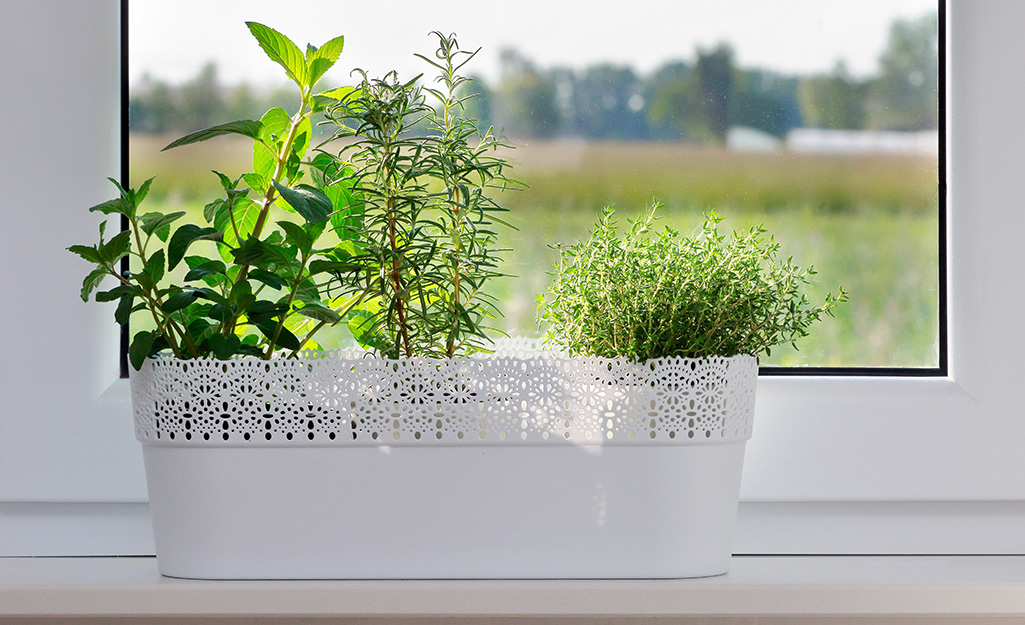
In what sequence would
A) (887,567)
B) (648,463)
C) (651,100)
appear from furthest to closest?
(651,100)
(887,567)
(648,463)

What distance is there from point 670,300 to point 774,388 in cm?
22

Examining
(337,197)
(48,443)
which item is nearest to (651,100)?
(337,197)

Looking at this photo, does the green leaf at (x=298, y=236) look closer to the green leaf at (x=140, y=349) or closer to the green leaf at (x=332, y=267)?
the green leaf at (x=332, y=267)

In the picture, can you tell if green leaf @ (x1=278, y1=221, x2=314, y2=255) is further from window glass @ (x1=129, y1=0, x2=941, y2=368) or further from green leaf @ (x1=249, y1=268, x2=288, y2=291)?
window glass @ (x1=129, y1=0, x2=941, y2=368)

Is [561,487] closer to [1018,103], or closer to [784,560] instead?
[784,560]

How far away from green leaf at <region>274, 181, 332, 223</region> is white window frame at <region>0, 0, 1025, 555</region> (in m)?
0.27

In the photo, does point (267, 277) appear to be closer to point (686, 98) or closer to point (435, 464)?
point (435, 464)

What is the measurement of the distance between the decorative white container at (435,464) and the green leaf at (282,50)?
0.21 metres

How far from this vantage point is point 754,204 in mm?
771

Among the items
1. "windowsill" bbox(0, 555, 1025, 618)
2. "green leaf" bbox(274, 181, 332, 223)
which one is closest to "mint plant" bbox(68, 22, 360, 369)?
"green leaf" bbox(274, 181, 332, 223)

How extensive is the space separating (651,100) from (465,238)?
29 centimetres

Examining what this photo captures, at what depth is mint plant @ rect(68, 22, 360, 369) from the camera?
1.81ft

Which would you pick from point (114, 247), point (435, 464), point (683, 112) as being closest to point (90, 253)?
point (114, 247)

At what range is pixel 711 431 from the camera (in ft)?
1.83
